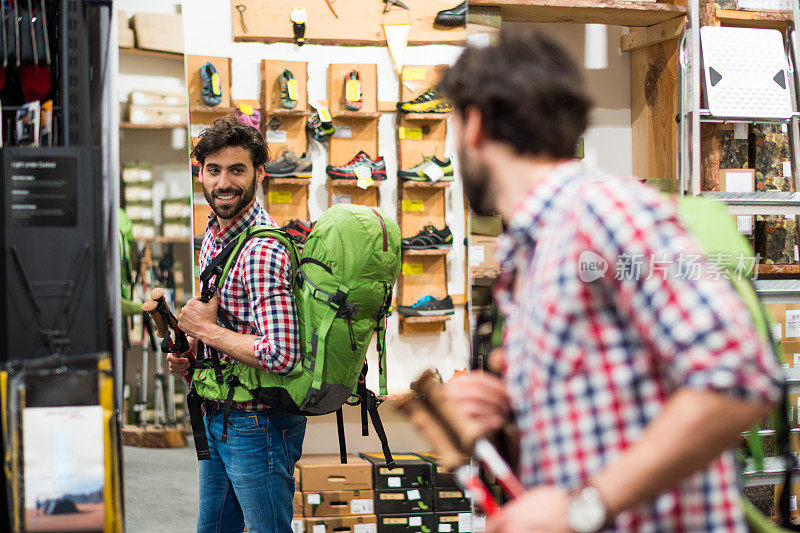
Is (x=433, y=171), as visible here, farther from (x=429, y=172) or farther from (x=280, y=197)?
(x=280, y=197)

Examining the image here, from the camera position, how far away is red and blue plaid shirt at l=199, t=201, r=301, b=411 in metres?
2.29

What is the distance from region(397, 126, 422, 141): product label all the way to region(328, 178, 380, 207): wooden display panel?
12.4 inches

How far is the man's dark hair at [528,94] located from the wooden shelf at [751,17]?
3208 mm

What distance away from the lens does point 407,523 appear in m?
3.93

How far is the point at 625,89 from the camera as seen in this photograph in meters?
4.09

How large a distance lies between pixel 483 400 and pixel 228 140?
1.60 metres

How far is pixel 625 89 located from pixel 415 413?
132 inches

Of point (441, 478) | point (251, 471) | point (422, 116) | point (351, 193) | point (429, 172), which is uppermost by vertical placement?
point (422, 116)

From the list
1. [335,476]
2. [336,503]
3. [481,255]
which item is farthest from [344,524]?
[481,255]

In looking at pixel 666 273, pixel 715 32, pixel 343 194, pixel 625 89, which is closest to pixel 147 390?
pixel 343 194

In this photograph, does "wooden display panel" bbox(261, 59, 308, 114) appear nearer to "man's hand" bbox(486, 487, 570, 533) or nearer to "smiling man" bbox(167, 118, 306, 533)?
"smiling man" bbox(167, 118, 306, 533)

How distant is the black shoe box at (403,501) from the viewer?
12.8ft

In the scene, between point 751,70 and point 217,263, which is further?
point 751,70

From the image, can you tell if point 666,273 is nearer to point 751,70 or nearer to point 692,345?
point 692,345
